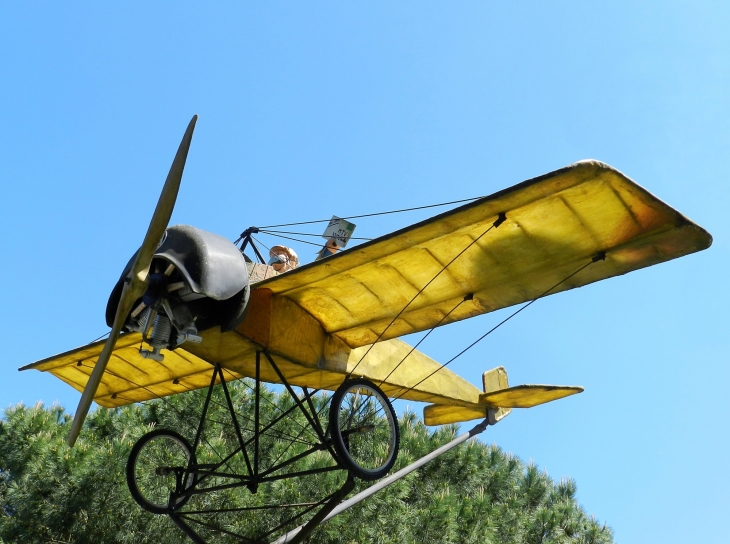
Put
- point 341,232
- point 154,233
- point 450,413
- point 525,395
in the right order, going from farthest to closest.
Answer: point 450,413 < point 525,395 < point 341,232 < point 154,233

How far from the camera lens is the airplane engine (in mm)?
5812

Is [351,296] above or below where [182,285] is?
above

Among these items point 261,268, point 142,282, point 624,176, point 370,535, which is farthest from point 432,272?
point 370,535

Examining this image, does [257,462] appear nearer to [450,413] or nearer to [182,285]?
[182,285]

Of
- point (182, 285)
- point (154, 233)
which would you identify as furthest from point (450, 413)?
point (154, 233)

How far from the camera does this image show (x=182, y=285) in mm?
5918

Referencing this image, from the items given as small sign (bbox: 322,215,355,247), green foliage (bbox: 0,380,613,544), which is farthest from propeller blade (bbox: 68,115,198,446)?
green foliage (bbox: 0,380,613,544)

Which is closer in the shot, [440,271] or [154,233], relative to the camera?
[154,233]

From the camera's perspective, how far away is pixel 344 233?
26.0ft

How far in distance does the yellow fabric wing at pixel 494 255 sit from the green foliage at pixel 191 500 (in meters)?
3.14

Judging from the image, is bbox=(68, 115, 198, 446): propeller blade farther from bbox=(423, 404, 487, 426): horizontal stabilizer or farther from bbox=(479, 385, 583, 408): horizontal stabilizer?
bbox=(479, 385, 583, 408): horizontal stabilizer

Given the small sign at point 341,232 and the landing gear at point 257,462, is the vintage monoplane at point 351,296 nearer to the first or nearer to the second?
the landing gear at point 257,462

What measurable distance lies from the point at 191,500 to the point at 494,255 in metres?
6.75

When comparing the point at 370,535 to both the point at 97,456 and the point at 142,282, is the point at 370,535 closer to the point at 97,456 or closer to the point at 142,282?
the point at 97,456
